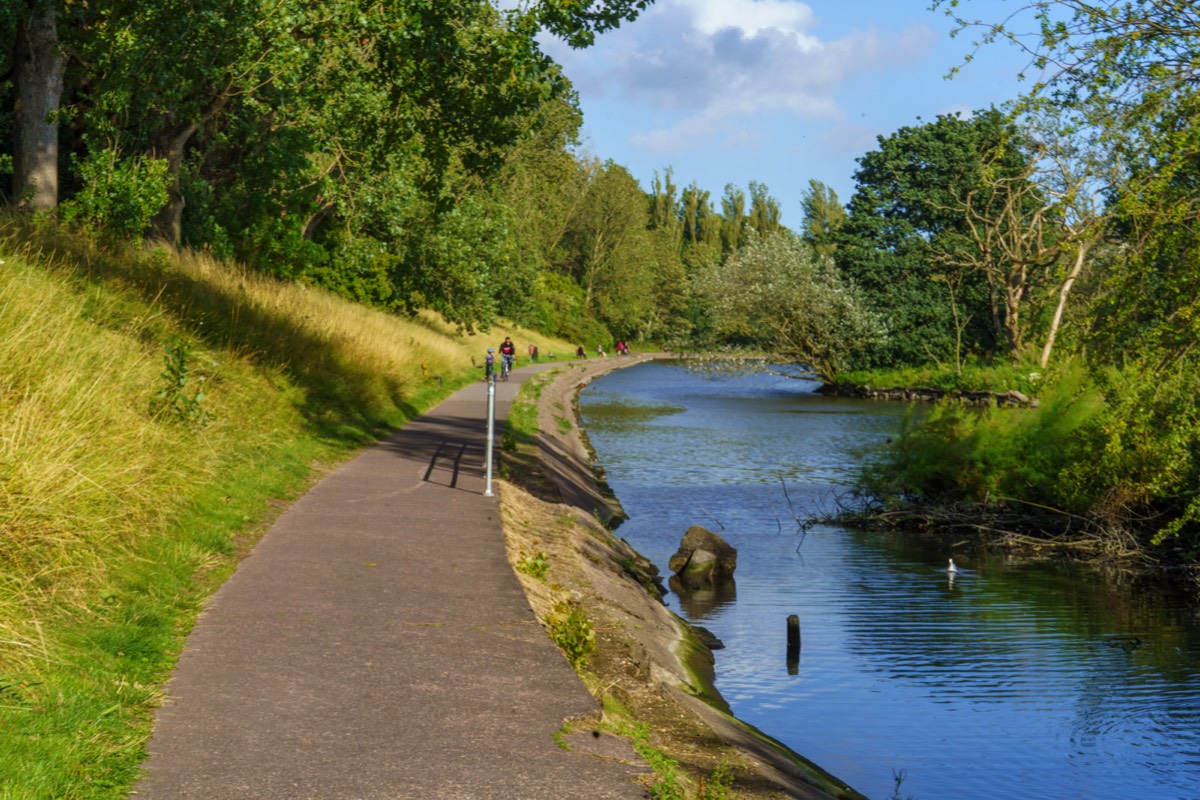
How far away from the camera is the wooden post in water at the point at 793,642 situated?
40.9 ft

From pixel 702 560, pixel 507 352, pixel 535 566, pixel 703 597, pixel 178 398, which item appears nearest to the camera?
pixel 535 566

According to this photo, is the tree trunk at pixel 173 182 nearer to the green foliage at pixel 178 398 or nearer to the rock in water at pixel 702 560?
the green foliage at pixel 178 398

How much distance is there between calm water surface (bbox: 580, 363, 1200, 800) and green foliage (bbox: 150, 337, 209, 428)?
19.2ft

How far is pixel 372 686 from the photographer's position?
6680 millimetres

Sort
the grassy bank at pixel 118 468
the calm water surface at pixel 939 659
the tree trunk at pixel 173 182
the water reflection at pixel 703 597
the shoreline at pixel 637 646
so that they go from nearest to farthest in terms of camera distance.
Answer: the grassy bank at pixel 118 468
the shoreline at pixel 637 646
the calm water surface at pixel 939 659
the water reflection at pixel 703 597
the tree trunk at pixel 173 182

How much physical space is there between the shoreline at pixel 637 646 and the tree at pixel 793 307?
36.0m

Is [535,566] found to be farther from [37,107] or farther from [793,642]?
[37,107]

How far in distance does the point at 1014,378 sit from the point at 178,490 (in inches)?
1524

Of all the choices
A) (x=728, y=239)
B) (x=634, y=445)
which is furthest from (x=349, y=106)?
(x=728, y=239)

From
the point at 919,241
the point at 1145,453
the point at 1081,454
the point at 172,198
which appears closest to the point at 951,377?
the point at 919,241

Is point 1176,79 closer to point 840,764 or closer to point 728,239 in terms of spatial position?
point 840,764

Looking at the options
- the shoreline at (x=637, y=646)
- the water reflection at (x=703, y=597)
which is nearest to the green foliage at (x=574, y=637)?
the shoreline at (x=637, y=646)

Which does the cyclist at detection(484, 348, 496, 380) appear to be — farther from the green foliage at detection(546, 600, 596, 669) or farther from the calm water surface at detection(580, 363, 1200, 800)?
the green foliage at detection(546, 600, 596, 669)

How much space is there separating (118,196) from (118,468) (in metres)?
13.4
